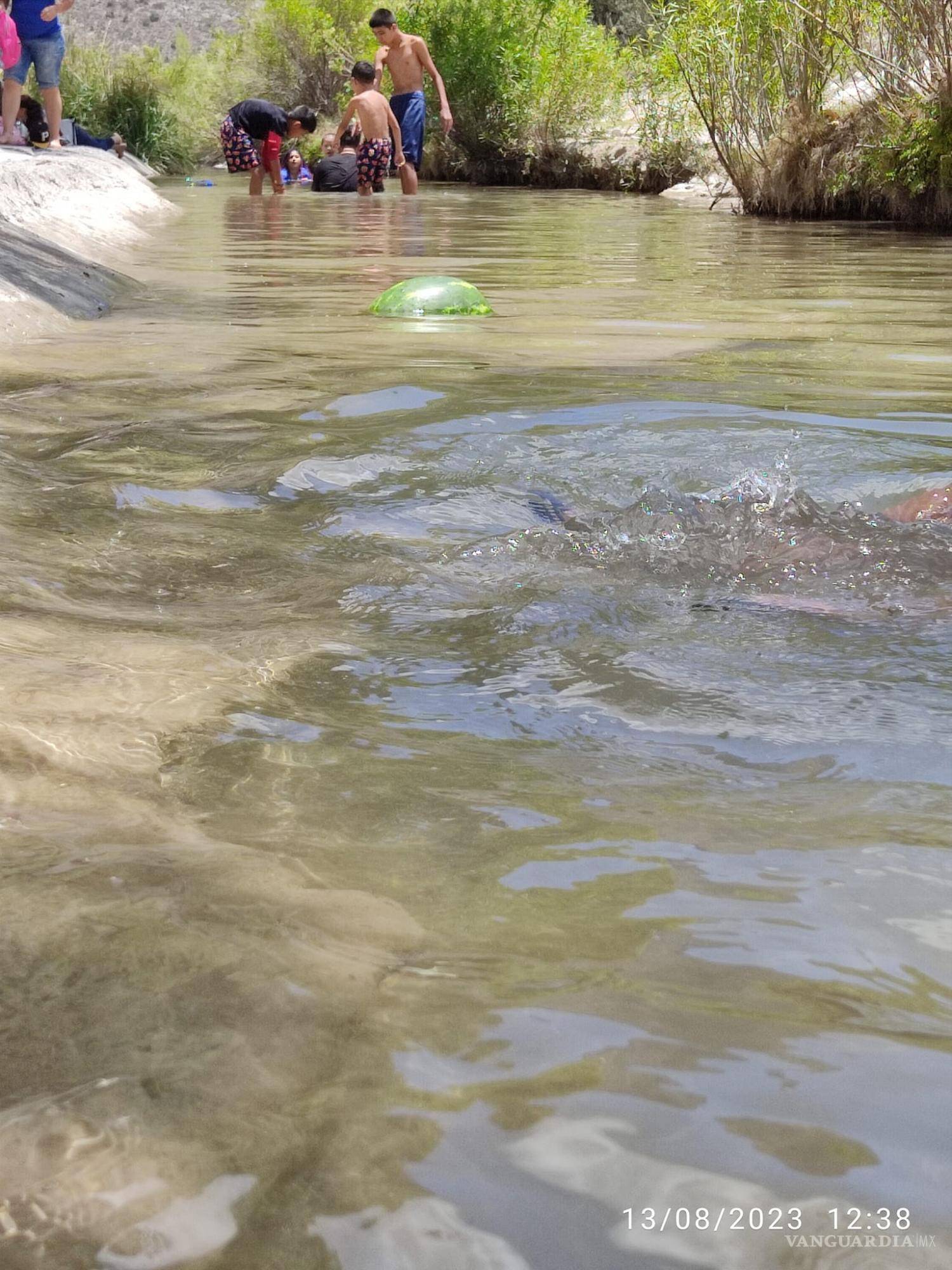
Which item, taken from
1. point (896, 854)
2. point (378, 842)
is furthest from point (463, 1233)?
point (896, 854)

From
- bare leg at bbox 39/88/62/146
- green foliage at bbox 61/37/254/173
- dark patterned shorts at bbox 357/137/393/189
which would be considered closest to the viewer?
bare leg at bbox 39/88/62/146

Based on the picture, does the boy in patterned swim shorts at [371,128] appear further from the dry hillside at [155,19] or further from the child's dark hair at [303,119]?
the dry hillside at [155,19]

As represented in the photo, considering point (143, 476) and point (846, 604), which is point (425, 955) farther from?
point (143, 476)

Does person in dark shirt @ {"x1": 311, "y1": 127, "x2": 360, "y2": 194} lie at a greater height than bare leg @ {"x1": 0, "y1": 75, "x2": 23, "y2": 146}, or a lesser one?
greater

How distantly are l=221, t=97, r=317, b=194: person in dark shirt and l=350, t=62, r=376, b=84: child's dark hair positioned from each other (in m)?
2.19

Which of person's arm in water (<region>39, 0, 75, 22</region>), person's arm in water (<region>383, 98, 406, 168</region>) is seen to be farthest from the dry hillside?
person's arm in water (<region>39, 0, 75, 22</region>)

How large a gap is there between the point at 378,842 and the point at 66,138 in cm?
1796

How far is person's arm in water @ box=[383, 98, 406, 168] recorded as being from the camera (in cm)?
1544

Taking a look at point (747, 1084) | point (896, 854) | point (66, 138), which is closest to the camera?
point (747, 1084)

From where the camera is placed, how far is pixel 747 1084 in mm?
1009

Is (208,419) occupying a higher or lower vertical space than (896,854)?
higher

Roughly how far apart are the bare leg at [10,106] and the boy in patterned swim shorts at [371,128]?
15.5 ft

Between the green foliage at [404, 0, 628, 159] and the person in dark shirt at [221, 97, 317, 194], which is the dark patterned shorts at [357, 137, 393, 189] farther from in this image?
the green foliage at [404, 0, 628, 159]
